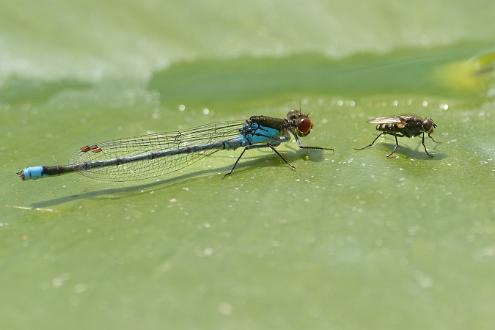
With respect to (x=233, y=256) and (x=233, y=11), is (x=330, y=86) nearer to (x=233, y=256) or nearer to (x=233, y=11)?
(x=233, y=11)

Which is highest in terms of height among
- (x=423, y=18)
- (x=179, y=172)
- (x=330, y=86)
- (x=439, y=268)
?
(x=423, y=18)

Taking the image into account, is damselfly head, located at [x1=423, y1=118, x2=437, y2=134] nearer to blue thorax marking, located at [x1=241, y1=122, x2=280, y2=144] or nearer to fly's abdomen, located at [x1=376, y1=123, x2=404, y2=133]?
fly's abdomen, located at [x1=376, y1=123, x2=404, y2=133]

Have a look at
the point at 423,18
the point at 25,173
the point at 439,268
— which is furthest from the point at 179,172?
the point at 423,18

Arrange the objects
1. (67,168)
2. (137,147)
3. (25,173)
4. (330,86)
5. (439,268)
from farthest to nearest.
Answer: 1. (330,86)
2. (137,147)
3. (67,168)
4. (25,173)
5. (439,268)

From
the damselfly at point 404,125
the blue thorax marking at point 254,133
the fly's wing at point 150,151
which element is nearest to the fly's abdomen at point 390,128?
the damselfly at point 404,125

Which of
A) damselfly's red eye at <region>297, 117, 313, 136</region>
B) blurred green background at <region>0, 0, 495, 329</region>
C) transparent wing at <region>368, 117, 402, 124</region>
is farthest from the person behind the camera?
damselfly's red eye at <region>297, 117, 313, 136</region>

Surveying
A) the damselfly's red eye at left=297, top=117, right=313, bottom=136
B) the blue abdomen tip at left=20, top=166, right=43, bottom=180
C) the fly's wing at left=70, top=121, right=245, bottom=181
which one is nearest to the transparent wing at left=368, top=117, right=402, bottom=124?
the damselfly's red eye at left=297, top=117, right=313, bottom=136
